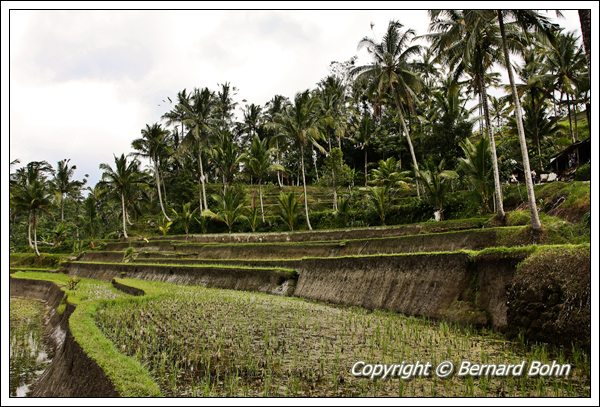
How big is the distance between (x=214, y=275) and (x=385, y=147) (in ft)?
79.1

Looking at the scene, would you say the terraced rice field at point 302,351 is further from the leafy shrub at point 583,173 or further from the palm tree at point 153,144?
the palm tree at point 153,144

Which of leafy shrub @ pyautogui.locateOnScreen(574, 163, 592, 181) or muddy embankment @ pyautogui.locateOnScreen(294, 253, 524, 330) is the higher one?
leafy shrub @ pyautogui.locateOnScreen(574, 163, 592, 181)

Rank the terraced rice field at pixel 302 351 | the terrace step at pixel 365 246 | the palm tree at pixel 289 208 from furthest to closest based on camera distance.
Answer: the palm tree at pixel 289 208 < the terrace step at pixel 365 246 < the terraced rice field at pixel 302 351

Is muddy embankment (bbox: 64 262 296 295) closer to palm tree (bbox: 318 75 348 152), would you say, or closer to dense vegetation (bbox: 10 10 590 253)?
dense vegetation (bbox: 10 10 590 253)

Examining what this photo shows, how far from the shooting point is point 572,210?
14.9 m

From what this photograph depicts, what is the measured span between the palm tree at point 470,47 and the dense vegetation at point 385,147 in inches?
2.0

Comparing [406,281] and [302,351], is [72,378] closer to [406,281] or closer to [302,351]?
[302,351]

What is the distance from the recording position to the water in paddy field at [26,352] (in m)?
8.03

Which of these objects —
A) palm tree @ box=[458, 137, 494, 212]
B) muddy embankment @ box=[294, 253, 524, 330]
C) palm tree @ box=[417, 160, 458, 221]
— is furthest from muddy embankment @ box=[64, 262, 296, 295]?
palm tree @ box=[417, 160, 458, 221]

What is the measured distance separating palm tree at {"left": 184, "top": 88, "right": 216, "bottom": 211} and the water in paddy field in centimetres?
2429

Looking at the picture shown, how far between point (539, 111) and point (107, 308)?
30220 mm

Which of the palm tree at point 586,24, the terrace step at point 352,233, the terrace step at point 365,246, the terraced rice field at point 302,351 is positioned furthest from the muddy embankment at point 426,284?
the terrace step at point 352,233

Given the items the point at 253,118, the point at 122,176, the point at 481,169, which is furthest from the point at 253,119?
the point at 481,169

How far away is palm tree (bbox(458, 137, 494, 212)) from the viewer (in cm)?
1842
